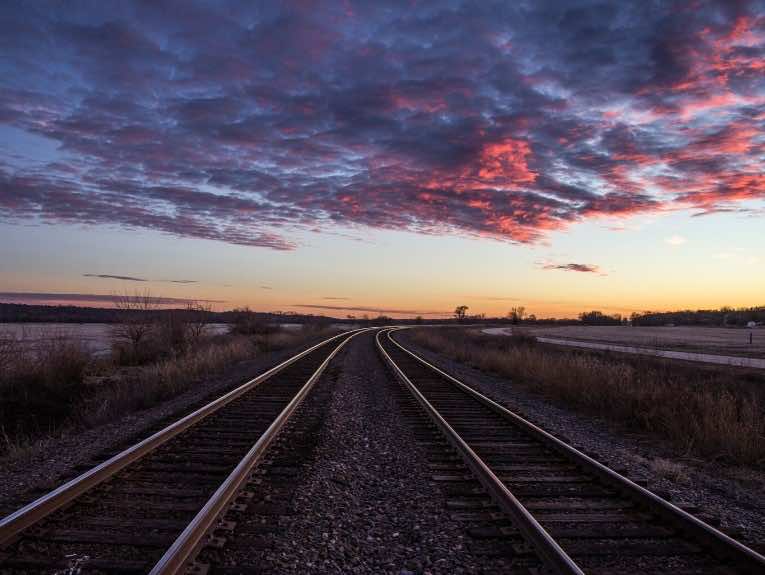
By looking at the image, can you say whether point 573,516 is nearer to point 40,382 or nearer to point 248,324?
point 40,382

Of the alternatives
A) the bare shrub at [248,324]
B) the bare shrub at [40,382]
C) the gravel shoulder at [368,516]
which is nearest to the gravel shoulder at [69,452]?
the gravel shoulder at [368,516]

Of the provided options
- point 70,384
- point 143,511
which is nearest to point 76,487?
point 143,511

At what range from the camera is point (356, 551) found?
4363 mm

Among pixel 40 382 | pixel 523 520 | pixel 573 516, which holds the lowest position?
pixel 40 382

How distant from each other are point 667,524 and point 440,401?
6567 mm

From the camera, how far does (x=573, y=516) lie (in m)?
4.90

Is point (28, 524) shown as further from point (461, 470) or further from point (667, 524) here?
point (667, 524)

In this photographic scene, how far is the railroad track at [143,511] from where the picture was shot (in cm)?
383

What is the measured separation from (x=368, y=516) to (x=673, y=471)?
4.29m

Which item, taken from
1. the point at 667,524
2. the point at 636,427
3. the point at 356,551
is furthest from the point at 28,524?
the point at 636,427

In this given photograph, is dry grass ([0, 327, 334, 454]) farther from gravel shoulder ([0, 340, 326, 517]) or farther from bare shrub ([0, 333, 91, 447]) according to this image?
Result: gravel shoulder ([0, 340, 326, 517])

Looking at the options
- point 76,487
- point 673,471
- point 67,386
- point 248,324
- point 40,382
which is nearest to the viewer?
point 76,487

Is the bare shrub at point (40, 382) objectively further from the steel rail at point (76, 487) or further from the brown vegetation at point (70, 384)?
the steel rail at point (76, 487)

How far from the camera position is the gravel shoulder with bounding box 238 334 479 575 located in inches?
163
